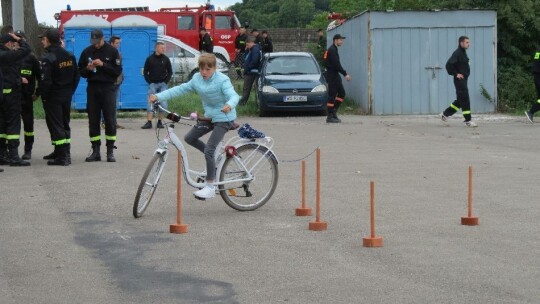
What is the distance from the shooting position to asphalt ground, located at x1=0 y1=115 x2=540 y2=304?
812 cm

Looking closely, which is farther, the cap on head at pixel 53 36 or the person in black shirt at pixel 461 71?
the person in black shirt at pixel 461 71

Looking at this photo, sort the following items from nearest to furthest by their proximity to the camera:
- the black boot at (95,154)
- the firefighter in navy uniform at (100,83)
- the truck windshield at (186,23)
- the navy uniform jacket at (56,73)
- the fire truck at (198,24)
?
1. the navy uniform jacket at (56,73)
2. the firefighter in navy uniform at (100,83)
3. the black boot at (95,154)
4. the fire truck at (198,24)
5. the truck windshield at (186,23)

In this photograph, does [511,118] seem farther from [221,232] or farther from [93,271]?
[93,271]

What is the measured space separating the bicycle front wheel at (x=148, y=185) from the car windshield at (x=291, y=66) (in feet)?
58.4

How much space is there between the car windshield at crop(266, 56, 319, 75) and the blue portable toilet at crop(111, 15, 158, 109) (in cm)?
312

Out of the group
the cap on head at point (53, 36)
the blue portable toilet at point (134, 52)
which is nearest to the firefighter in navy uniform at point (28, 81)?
the cap on head at point (53, 36)

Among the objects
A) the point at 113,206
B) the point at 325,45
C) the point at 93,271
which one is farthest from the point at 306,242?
the point at 325,45

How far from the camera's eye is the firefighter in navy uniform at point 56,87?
16.9m

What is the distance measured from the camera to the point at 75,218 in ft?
38.4


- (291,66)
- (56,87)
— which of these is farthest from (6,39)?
(291,66)

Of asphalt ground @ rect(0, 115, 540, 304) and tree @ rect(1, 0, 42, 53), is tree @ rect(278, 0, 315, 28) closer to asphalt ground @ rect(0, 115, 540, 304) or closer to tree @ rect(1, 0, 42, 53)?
tree @ rect(1, 0, 42, 53)

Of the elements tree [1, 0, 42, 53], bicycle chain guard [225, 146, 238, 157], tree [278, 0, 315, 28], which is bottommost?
bicycle chain guard [225, 146, 238, 157]

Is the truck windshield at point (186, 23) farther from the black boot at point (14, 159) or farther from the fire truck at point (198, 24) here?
the black boot at point (14, 159)

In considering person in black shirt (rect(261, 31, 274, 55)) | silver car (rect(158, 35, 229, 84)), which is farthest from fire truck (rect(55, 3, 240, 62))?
person in black shirt (rect(261, 31, 274, 55))
